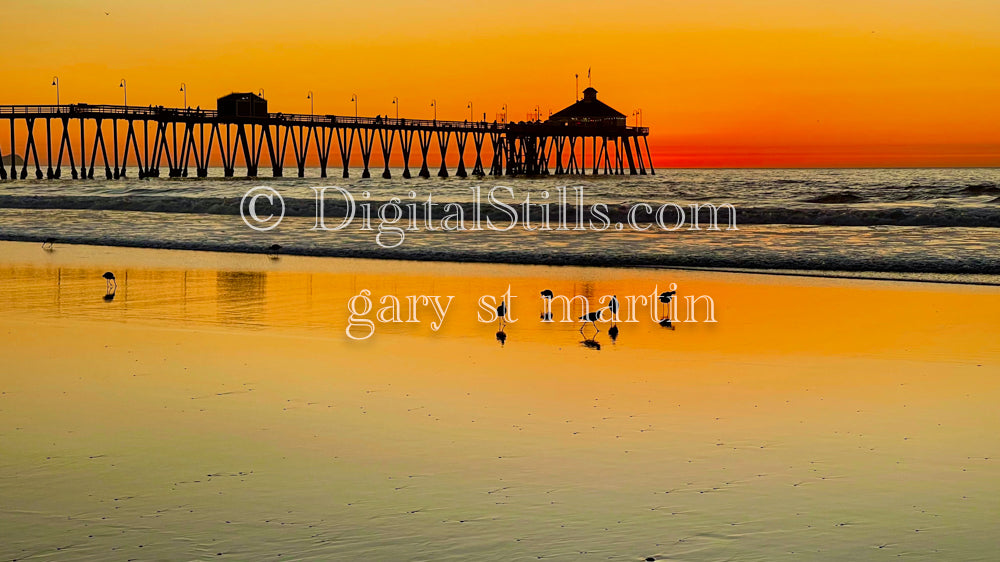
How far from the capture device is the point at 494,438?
641 cm

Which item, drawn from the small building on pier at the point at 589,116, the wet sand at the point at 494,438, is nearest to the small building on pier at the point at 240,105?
the small building on pier at the point at 589,116

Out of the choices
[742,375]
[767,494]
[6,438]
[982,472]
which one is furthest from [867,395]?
[6,438]

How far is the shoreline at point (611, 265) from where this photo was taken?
1677 cm

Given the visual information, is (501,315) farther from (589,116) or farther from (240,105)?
(589,116)

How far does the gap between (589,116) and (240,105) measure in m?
26.5

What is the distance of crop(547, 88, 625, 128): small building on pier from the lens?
81.1 m

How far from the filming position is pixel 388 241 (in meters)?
24.3

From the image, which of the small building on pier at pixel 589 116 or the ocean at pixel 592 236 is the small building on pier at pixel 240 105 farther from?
the ocean at pixel 592 236

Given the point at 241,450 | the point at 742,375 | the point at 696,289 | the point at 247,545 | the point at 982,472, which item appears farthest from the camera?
the point at 696,289

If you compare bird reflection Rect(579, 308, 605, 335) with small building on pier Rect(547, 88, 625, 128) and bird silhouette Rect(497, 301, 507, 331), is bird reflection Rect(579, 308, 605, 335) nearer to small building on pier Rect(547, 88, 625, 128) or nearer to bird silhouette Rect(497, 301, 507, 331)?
bird silhouette Rect(497, 301, 507, 331)

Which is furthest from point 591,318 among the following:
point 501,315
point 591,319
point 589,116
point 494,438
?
point 589,116

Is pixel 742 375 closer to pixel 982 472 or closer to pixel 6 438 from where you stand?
pixel 982 472

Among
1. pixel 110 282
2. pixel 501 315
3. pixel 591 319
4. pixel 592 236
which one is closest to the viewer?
pixel 591 319

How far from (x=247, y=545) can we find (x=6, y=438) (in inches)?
97.0
